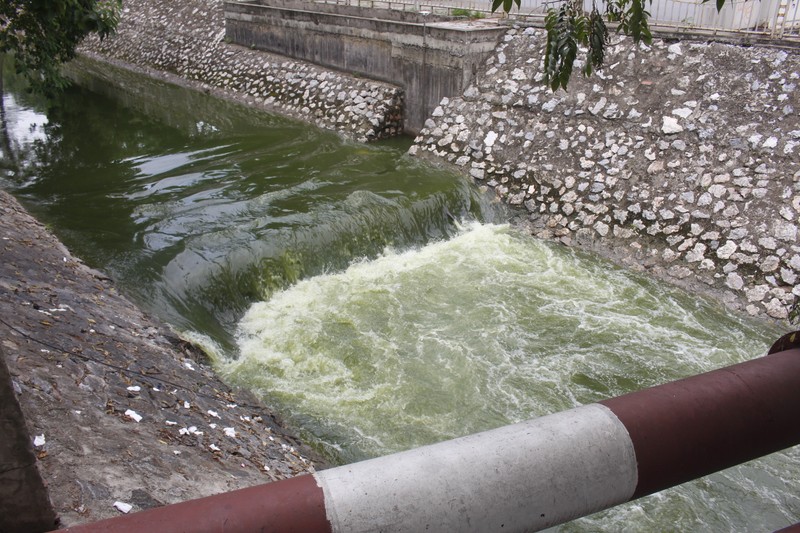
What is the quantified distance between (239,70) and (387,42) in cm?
561

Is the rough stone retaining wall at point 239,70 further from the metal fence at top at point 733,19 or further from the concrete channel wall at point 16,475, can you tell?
the concrete channel wall at point 16,475

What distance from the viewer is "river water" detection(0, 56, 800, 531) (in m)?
6.56

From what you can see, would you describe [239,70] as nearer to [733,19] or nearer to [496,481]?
[733,19]

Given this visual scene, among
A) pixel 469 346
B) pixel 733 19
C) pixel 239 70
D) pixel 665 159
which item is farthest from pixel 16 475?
pixel 239 70

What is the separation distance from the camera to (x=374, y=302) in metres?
8.75

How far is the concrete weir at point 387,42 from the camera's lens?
1382cm

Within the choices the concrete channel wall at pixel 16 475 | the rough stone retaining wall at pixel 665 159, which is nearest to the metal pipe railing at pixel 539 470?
the concrete channel wall at pixel 16 475

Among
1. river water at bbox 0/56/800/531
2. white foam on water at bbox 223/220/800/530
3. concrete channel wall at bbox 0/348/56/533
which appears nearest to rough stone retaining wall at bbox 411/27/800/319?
river water at bbox 0/56/800/531

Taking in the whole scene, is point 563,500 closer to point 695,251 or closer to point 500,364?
point 500,364

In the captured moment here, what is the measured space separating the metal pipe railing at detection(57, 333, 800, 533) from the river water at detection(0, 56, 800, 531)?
12.3 ft

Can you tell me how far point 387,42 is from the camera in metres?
15.5

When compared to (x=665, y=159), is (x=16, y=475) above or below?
above

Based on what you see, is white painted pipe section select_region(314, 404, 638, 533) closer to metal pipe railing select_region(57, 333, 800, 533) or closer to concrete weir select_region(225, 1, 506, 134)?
metal pipe railing select_region(57, 333, 800, 533)

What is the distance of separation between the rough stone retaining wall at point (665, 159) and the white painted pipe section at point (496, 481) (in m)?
7.87
